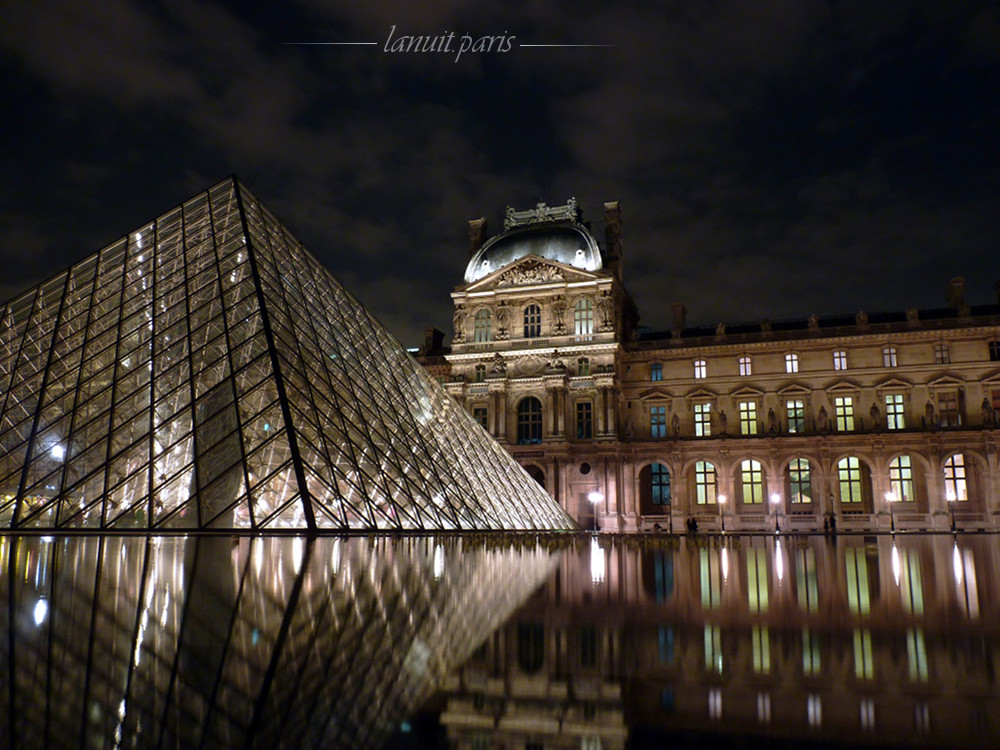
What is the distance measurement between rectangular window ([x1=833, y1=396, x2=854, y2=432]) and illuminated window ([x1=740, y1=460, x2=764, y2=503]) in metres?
4.88

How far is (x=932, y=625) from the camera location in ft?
14.5

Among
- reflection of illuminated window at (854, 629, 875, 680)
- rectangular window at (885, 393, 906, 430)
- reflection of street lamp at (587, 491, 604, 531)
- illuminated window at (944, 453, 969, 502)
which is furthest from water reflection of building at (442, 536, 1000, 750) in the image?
rectangular window at (885, 393, 906, 430)

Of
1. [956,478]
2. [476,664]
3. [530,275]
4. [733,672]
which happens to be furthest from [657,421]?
[476,664]

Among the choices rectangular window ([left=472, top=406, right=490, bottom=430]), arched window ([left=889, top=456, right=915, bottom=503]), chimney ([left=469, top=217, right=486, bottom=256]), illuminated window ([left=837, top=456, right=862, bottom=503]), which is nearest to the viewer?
arched window ([left=889, top=456, right=915, bottom=503])

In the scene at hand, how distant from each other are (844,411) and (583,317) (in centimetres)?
1525

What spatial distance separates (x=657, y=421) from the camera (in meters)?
42.8

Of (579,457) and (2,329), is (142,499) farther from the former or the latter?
(579,457)

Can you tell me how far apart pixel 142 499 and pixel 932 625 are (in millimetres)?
11507

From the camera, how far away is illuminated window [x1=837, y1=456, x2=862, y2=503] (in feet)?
131

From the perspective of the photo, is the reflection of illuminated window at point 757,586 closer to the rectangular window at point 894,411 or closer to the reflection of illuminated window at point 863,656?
the reflection of illuminated window at point 863,656

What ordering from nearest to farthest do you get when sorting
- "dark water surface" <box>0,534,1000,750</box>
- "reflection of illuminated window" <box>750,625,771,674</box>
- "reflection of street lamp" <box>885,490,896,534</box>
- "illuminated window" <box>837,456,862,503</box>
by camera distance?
"dark water surface" <box>0,534,1000,750</box> < "reflection of illuminated window" <box>750,625,771,674</box> < "reflection of street lamp" <box>885,490,896,534</box> < "illuminated window" <box>837,456,862,503</box>

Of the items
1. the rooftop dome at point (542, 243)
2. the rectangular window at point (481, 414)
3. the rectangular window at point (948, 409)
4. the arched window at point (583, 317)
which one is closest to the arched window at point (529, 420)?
the rectangular window at point (481, 414)

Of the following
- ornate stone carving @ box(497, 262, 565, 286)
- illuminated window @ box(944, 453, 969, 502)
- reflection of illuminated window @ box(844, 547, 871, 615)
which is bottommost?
reflection of illuminated window @ box(844, 547, 871, 615)

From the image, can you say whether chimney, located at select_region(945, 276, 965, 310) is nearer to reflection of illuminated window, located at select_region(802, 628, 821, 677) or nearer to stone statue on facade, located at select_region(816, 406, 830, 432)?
stone statue on facade, located at select_region(816, 406, 830, 432)
